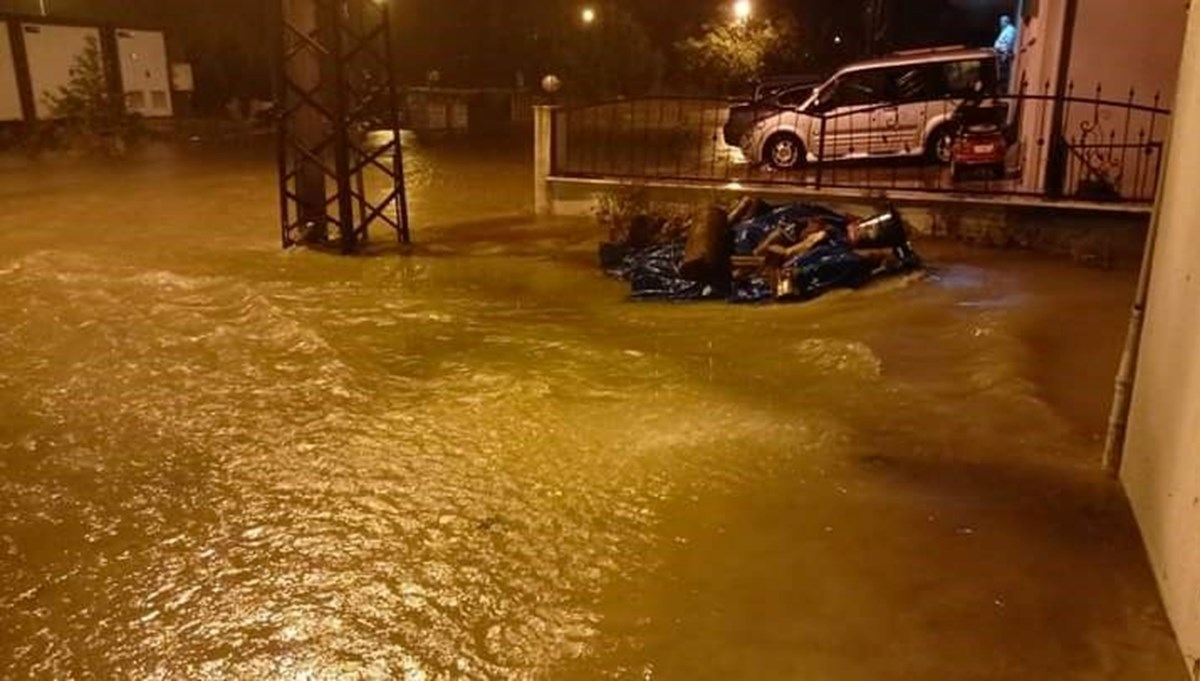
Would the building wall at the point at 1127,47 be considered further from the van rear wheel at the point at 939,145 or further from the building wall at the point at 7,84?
Answer: the building wall at the point at 7,84

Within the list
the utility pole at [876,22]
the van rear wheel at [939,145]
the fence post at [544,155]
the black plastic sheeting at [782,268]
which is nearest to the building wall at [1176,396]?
the black plastic sheeting at [782,268]

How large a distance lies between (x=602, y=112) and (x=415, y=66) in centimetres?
1019

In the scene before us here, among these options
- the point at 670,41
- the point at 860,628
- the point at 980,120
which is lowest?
the point at 860,628

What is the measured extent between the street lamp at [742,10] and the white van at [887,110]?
1834cm

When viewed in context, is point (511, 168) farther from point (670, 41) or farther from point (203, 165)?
point (670, 41)

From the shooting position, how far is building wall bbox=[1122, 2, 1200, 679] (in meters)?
3.45

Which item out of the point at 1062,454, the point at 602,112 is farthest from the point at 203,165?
the point at 1062,454

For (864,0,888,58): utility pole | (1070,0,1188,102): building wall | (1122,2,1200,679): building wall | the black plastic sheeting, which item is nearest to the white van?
(1070,0,1188,102): building wall

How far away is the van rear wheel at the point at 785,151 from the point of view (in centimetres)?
1516

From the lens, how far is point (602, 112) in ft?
93.9

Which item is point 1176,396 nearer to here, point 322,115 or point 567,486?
point 567,486

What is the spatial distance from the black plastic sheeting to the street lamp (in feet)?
80.8

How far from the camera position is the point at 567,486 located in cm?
493

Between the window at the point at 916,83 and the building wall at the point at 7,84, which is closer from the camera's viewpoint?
the window at the point at 916,83
